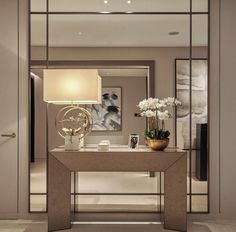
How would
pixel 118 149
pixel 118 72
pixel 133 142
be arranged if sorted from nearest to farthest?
pixel 118 149
pixel 133 142
pixel 118 72

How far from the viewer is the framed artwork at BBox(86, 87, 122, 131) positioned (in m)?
3.90

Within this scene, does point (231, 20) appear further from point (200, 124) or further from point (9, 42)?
point (9, 42)

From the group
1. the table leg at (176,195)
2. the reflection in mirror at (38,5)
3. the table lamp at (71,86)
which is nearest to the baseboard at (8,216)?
the table lamp at (71,86)

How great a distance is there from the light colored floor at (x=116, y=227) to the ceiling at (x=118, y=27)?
1939 millimetres

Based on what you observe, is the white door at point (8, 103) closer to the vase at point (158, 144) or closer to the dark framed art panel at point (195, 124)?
the vase at point (158, 144)

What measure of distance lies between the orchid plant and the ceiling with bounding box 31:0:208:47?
69 cm

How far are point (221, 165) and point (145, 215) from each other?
39.4 inches

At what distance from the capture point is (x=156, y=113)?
3615mm

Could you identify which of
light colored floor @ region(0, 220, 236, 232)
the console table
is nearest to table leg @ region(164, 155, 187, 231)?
the console table

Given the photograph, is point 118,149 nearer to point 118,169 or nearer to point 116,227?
point 118,169

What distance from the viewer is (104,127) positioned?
391 centimetres

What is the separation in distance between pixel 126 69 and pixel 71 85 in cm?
72

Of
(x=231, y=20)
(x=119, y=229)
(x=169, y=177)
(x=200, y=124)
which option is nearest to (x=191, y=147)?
(x=200, y=124)

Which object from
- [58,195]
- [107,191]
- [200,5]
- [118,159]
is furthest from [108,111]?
[200,5]
